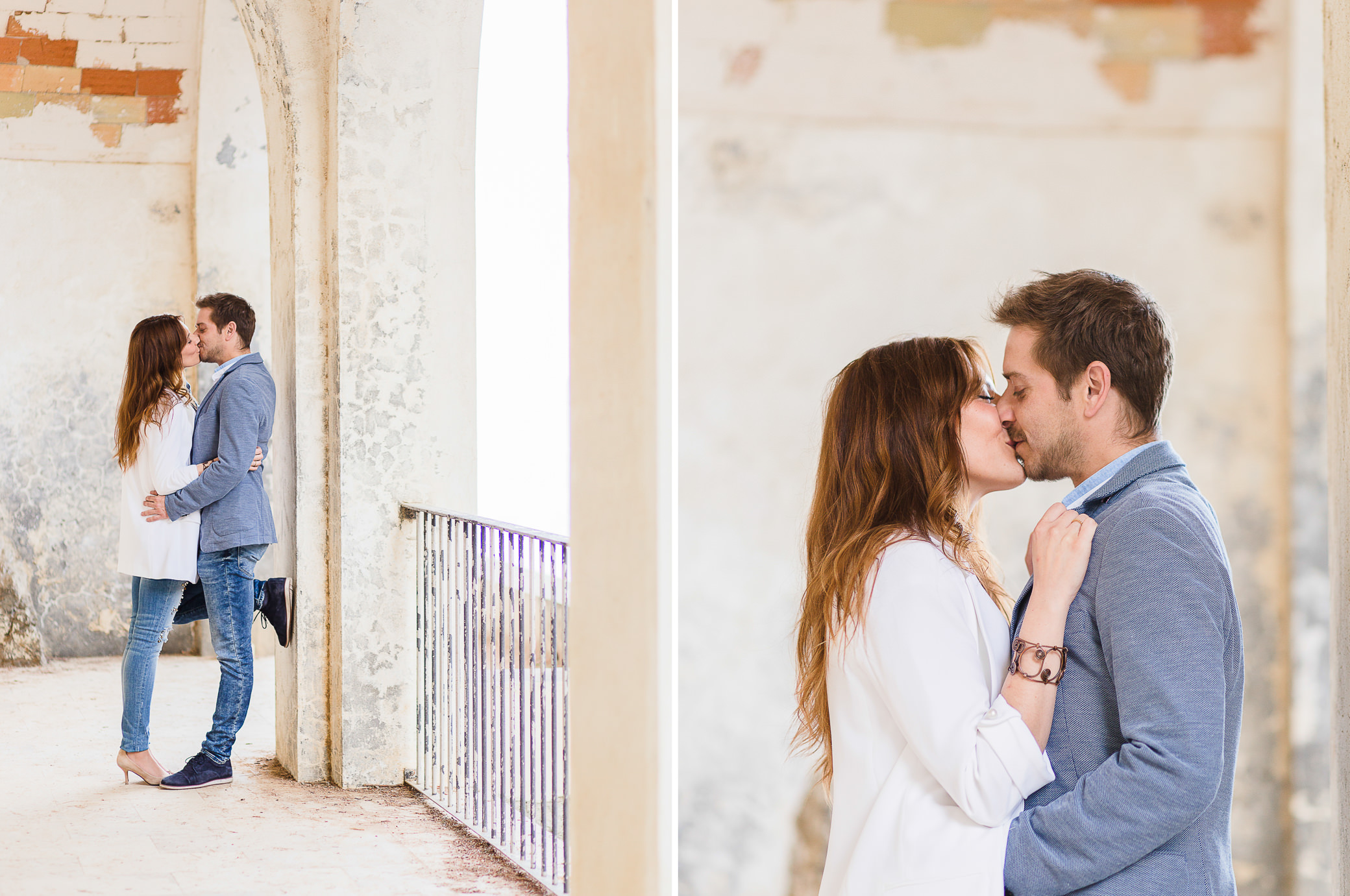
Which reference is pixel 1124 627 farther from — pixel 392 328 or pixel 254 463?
pixel 254 463

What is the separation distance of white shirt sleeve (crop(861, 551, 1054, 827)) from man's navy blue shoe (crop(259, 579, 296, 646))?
341cm

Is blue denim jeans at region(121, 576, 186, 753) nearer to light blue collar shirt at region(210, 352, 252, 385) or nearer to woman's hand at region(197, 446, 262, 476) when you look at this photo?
woman's hand at region(197, 446, 262, 476)

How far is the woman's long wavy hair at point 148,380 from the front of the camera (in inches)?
165

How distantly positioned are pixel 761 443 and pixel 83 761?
Answer: 4.04m

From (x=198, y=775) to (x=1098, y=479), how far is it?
3.71 metres

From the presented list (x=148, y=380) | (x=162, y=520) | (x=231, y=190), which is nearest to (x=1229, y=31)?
(x=162, y=520)

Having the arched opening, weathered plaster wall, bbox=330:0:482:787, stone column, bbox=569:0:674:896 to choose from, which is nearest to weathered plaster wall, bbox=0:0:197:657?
the arched opening

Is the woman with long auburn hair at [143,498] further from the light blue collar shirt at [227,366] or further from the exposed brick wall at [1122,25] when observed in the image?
the exposed brick wall at [1122,25]

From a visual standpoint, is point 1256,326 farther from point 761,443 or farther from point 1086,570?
point 761,443

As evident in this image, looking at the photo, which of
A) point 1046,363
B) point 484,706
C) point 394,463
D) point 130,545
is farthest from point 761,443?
point 130,545

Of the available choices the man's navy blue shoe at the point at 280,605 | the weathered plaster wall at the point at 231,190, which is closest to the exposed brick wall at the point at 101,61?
the weathered plaster wall at the point at 231,190

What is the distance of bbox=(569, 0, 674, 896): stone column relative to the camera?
161cm

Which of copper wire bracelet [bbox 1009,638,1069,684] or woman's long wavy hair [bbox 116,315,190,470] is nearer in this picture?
copper wire bracelet [bbox 1009,638,1069,684]

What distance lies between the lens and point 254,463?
13.8 feet
